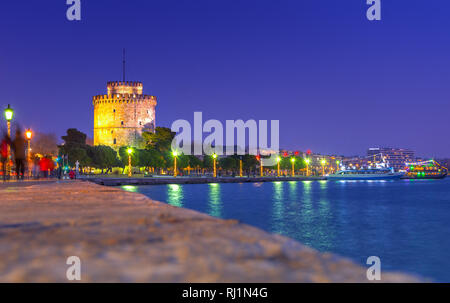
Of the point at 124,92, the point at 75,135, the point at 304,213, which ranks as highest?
the point at 124,92

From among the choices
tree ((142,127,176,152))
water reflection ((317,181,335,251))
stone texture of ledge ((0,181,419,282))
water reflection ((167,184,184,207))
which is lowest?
water reflection ((317,181,335,251))

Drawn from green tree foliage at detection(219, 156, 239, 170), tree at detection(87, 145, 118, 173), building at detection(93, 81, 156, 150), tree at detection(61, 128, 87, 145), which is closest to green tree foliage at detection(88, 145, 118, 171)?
tree at detection(87, 145, 118, 173)

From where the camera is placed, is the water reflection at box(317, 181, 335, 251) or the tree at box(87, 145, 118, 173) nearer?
the water reflection at box(317, 181, 335, 251)

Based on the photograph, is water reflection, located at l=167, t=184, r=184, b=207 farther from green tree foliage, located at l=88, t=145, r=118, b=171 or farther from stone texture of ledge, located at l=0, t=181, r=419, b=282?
green tree foliage, located at l=88, t=145, r=118, b=171

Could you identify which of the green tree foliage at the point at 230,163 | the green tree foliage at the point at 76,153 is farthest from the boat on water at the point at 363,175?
the green tree foliage at the point at 76,153

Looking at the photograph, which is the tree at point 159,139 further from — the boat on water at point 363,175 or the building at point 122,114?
the boat on water at point 363,175

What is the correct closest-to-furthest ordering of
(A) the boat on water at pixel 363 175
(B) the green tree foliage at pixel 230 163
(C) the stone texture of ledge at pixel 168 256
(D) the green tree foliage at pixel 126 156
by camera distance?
(C) the stone texture of ledge at pixel 168 256 → (D) the green tree foliage at pixel 126 156 → (B) the green tree foliage at pixel 230 163 → (A) the boat on water at pixel 363 175

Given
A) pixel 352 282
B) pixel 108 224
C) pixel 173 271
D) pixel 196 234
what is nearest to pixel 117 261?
pixel 173 271

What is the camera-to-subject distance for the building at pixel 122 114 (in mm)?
89688

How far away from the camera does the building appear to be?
8969 cm
